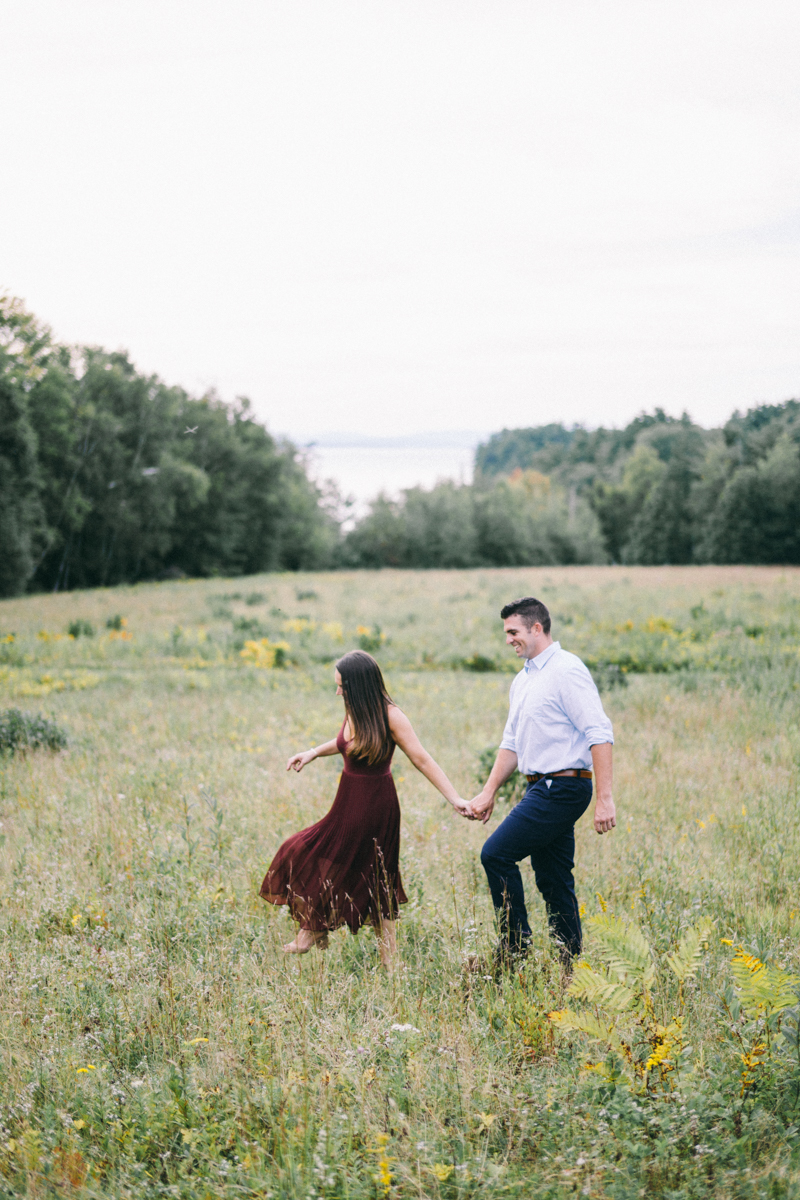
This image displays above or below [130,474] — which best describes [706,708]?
below

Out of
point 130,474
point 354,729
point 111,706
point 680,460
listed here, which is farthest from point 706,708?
point 680,460

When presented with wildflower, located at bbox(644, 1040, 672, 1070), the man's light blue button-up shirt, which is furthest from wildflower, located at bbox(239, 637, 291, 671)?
wildflower, located at bbox(644, 1040, 672, 1070)

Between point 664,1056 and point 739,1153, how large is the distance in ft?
1.24

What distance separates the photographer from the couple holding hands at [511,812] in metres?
4.04

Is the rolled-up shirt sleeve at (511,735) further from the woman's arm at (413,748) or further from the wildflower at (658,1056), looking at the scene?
→ the wildflower at (658,1056)

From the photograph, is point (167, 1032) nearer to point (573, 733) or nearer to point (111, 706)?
point (573, 733)

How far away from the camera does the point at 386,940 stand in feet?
14.0

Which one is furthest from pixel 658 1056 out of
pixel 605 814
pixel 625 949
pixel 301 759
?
pixel 301 759

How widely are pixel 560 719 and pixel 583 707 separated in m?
0.14

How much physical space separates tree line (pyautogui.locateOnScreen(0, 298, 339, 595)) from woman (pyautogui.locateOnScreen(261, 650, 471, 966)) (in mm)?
34549

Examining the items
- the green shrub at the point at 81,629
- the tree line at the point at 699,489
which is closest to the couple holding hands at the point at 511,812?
the green shrub at the point at 81,629

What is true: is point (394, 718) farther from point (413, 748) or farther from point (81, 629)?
point (81, 629)

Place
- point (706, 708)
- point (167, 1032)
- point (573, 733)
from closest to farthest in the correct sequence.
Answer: point (167, 1032) → point (573, 733) → point (706, 708)

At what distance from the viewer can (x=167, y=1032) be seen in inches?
140
